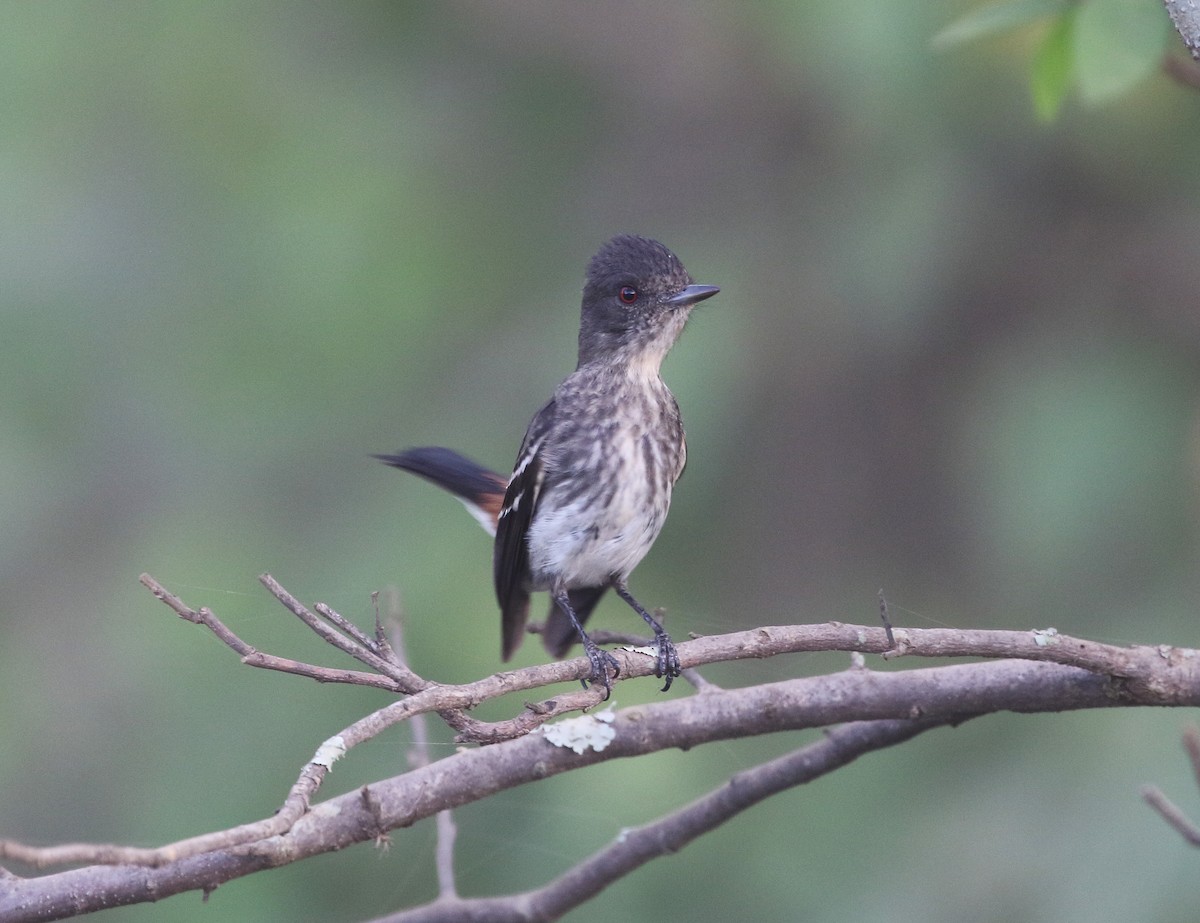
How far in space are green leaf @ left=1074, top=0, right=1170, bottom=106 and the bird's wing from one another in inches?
56.9

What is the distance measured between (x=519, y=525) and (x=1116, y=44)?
5.27 feet

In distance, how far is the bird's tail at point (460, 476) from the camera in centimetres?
353

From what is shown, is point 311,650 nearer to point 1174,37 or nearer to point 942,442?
point 942,442

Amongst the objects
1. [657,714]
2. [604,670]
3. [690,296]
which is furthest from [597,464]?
[657,714]

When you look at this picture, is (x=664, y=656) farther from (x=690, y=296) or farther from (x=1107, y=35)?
(x=1107, y=35)

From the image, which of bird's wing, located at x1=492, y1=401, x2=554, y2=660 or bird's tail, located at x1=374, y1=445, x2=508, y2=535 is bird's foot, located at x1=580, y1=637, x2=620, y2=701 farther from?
bird's tail, located at x1=374, y1=445, x2=508, y2=535

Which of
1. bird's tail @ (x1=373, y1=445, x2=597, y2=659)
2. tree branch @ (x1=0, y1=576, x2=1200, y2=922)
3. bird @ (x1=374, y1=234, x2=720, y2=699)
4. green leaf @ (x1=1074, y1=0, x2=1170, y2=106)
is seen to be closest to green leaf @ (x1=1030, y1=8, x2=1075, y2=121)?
green leaf @ (x1=1074, y1=0, x2=1170, y2=106)

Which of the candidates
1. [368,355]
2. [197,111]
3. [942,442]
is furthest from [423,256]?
[942,442]

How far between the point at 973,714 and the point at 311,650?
2.30 m

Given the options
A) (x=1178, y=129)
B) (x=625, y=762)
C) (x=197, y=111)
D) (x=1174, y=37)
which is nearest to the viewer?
(x=1174, y=37)

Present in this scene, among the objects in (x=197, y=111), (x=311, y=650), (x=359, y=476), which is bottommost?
(x=311, y=650)

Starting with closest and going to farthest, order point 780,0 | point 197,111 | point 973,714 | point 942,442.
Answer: point 973,714 → point 780,0 → point 942,442 → point 197,111

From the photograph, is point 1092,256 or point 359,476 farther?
point 359,476

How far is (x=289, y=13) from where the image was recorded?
5289 millimetres
